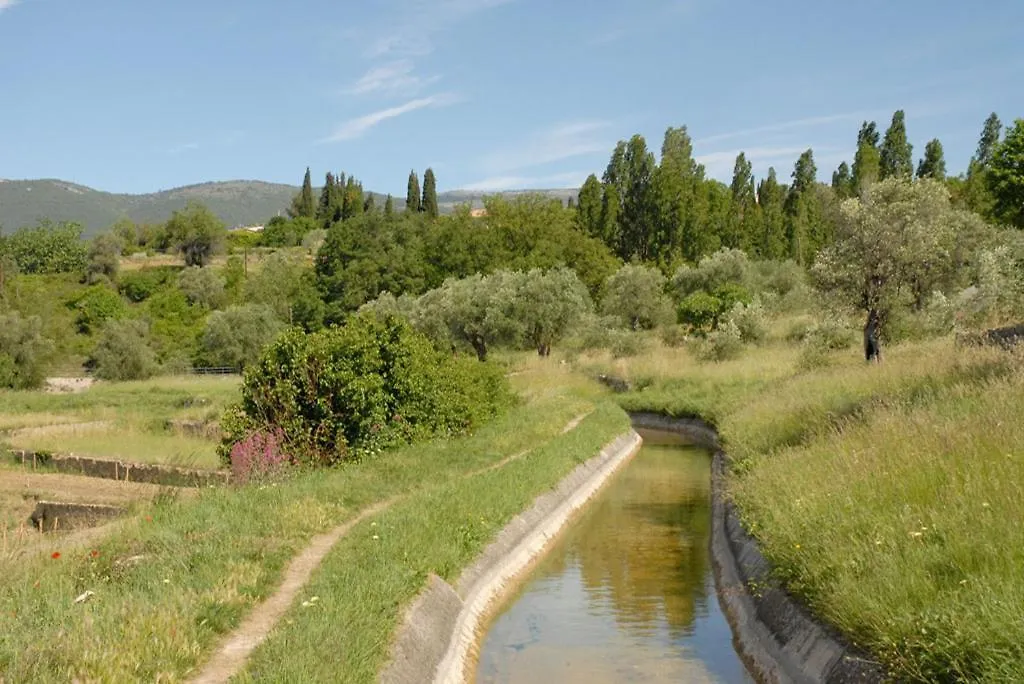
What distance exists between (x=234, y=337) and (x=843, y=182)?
6311 centimetres

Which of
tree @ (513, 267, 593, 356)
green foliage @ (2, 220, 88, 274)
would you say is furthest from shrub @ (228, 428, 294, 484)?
green foliage @ (2, 220, 88, 274)

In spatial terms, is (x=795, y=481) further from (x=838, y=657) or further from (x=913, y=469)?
(x=838, y=657)

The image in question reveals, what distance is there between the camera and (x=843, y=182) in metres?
103

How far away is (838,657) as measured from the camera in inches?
409

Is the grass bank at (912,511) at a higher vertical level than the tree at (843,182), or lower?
lower

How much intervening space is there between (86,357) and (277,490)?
79.8 metres

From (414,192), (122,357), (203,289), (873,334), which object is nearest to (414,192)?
(414,192)

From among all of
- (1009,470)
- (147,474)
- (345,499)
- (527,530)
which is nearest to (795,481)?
(1009,470)

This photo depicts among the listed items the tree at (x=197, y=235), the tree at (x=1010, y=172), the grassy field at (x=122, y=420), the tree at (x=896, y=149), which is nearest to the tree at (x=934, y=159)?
the tree at (x=896, y=149)

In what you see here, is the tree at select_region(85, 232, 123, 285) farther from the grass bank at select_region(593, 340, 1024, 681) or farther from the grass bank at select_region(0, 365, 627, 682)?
the grass bank at select_region(593, 340, 1024, 681)

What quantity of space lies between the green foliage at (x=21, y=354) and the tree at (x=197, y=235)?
243 feet

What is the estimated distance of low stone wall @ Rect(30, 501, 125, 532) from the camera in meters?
19.9

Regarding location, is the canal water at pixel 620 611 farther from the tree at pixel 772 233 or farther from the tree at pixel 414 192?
the tree at pixel 414 192

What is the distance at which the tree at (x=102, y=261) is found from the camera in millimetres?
126562
